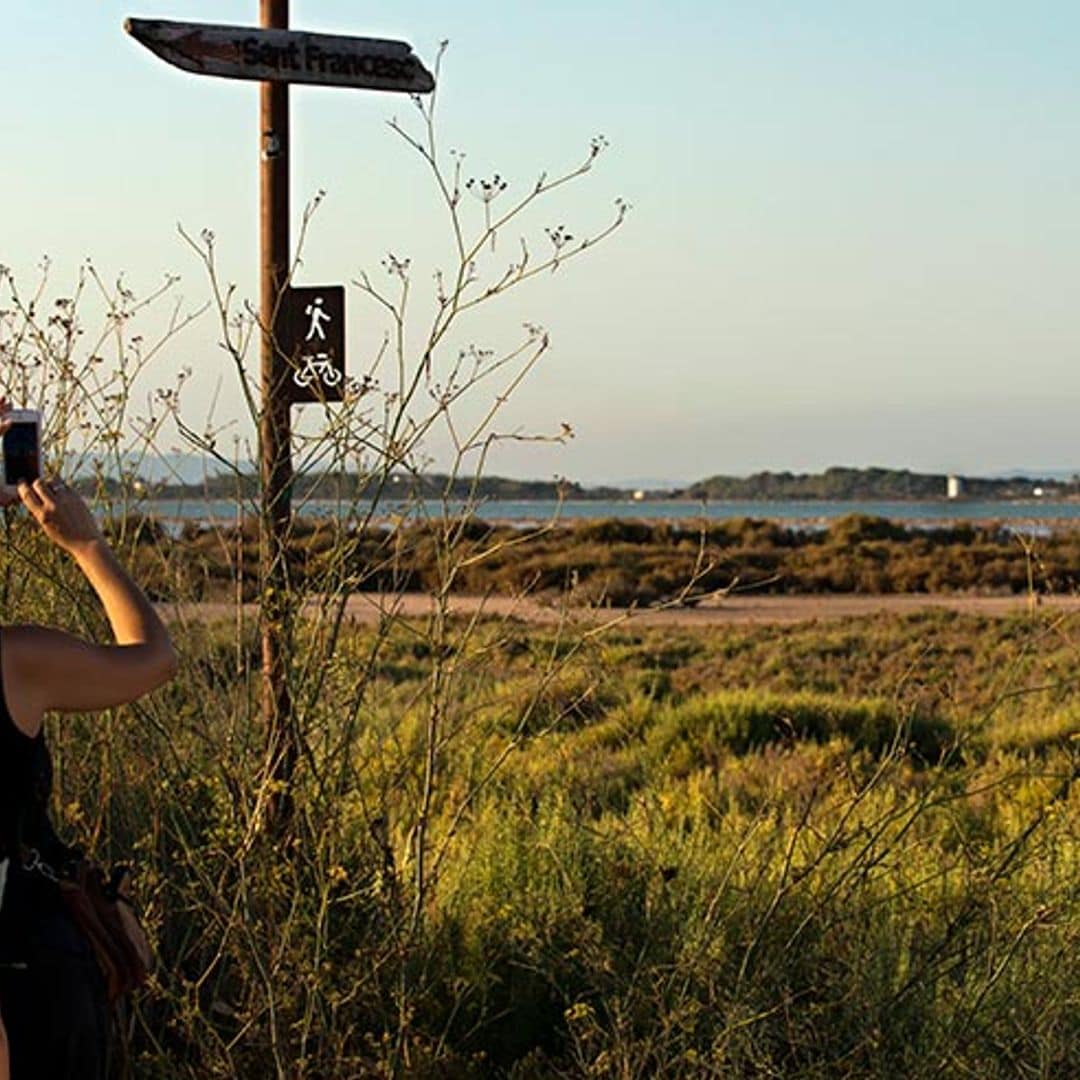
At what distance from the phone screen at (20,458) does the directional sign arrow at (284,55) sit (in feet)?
7.42

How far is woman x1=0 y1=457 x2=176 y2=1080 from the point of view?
3.12 meters

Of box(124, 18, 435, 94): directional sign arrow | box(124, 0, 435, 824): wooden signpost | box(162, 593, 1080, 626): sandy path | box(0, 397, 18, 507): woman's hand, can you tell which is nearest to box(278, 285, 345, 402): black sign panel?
box(124, 0, 435, 824): wooden signpost

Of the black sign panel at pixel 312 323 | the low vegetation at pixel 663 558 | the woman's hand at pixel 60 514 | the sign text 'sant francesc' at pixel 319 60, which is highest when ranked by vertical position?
the sign text 'sant francesc' at pixel 319 60

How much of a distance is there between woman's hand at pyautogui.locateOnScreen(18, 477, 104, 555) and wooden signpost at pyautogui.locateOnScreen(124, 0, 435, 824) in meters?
1.14

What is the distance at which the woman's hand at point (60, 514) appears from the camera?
3.56m

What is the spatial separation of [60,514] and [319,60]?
2.54m

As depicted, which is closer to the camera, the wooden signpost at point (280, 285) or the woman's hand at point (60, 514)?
the woman's hand at point (60, 514)

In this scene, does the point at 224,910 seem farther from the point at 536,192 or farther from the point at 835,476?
the point at 835,476

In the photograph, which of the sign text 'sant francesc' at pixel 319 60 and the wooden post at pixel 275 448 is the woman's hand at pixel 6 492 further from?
the sign text 'sant francesc' at pixel 319 60

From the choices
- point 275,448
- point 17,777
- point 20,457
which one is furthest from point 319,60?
point 17,777

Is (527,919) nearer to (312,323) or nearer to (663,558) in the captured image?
(312,323)

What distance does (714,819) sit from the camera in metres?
7.79

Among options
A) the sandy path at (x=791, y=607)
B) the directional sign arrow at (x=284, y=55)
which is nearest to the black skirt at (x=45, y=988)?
the directional sign arrow at (x=284, y=55)

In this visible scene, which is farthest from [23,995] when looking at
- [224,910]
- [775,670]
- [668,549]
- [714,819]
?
[668,549]
